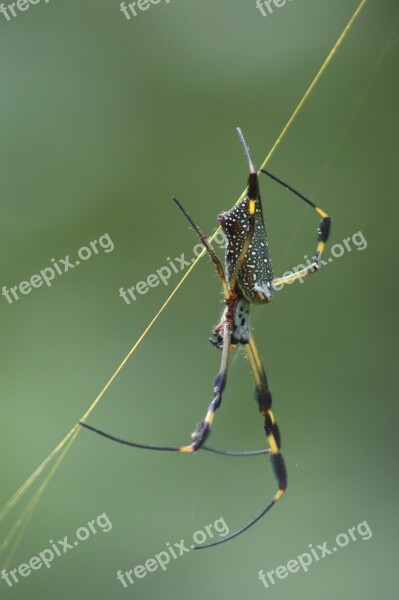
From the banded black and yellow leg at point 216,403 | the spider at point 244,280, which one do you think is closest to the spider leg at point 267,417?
the spider at point 244,280

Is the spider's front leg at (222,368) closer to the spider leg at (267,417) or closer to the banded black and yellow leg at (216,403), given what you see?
the banded black and yellow leg at (216,403)

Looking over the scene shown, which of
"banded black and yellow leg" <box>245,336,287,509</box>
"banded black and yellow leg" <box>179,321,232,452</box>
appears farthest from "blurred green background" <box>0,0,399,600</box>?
"banded black and yellow leg" <box>179,321,232,452</box>

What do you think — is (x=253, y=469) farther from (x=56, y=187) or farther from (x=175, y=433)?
(x=56, y=187)

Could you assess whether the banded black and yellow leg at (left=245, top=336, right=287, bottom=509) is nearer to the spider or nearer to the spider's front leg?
the spider

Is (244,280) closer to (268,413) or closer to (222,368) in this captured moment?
(222,368)

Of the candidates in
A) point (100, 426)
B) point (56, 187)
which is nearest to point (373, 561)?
point (100, 426)

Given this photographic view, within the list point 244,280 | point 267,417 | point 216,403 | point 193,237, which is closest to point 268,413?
point 267,417
